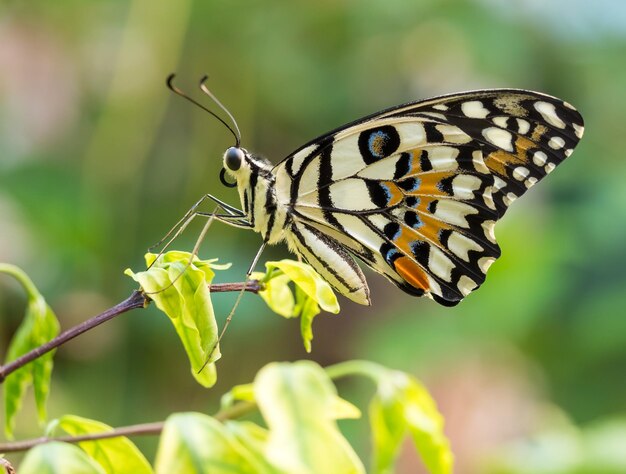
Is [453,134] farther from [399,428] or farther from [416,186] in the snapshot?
[399,428]

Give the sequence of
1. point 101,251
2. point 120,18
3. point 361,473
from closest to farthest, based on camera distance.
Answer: point 361,473 → point 101,251 → point 120,18

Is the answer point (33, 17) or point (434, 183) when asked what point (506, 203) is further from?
point (33, 17)

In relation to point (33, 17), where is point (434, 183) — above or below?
below

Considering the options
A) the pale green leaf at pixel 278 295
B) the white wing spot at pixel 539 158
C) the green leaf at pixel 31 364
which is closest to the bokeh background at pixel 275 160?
the white wing spot at pixel 539 158

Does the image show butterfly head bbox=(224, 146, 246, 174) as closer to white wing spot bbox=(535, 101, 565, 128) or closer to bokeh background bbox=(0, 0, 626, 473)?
white wing spot bbox=(535, 101, 565, 128)

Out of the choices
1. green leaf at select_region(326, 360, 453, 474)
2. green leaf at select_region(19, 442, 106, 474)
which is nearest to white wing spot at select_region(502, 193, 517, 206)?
green leaf at select_region(326, 360, 453, 474)


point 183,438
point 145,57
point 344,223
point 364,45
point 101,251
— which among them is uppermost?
point 364,45

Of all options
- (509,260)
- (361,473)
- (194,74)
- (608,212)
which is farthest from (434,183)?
(194,74)
